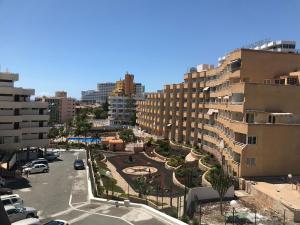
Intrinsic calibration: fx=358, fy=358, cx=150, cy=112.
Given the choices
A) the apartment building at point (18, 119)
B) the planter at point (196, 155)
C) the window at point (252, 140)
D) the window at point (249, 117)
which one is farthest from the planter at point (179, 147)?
the window at point (252, 140)

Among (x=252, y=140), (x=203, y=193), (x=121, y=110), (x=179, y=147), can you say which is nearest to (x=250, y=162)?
(x=252, y=140)

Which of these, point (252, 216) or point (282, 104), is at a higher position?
point (282, 104)

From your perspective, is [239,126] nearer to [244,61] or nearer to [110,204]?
[244,61]

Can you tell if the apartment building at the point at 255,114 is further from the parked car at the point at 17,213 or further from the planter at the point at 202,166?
the parked car at the point at 17,213

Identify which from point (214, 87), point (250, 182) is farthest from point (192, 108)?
point (250, 182)

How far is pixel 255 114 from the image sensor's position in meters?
47.5

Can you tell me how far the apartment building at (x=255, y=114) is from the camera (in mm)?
45938

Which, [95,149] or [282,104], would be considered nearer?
[282,104]

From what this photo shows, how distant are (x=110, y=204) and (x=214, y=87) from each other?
4682 cm

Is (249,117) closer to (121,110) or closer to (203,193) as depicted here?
(203,193)

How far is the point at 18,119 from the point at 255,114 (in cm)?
4306

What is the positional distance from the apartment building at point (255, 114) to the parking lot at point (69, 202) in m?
19.9

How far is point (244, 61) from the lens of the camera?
54719 mm

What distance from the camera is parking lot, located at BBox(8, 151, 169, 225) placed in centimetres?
3017
